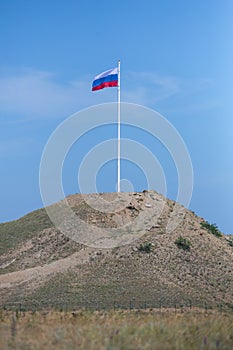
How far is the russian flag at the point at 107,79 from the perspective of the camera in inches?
2198

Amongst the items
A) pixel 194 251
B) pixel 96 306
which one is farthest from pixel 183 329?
pixel 194 251

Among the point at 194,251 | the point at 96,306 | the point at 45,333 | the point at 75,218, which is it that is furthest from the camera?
the point at 75,218

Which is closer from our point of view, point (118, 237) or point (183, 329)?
point (183, 329)

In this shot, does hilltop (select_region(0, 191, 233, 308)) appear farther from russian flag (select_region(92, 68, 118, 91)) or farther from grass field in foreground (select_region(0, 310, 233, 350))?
grass field in foreground (select_region(0, 310, 233, 350))

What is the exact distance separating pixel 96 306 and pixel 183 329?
24907 mm

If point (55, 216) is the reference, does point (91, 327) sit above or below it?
below

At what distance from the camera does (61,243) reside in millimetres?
57625

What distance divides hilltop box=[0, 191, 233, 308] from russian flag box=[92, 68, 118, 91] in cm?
1012

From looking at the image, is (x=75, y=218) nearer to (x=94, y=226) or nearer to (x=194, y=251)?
(x=94, y=226)

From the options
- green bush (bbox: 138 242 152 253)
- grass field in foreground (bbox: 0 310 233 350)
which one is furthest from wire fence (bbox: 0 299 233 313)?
grass field in foreground (bbox: 0 310 233 350)

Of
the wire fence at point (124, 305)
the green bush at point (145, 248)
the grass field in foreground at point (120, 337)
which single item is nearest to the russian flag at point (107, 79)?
the green bush at point (145, 248)

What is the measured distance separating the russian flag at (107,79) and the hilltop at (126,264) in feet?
33.2

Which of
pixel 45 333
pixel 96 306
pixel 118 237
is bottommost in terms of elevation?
pixel 45 333

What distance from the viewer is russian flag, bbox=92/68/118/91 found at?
183 ft
